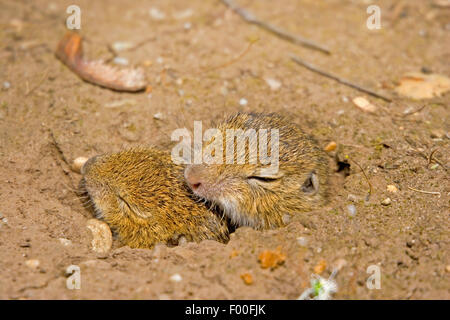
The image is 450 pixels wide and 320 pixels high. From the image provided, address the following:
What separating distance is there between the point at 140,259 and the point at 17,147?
5.92ft

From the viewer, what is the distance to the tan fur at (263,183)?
3523 millimetres

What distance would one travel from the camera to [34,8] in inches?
236

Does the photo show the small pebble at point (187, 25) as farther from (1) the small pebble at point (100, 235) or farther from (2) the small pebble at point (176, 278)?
(2) the small pebble at point (176, 278)

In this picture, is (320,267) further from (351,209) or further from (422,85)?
(422,85)

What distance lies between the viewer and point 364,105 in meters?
4.65

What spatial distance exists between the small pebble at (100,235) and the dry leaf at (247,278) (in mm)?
1286

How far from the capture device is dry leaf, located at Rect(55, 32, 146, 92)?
4.80 metres

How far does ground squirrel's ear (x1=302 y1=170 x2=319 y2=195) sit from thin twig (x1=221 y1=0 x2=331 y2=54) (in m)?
2.23

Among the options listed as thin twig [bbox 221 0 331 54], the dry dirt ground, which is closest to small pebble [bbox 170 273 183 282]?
the dry dirt ground

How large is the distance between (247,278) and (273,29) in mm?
3648

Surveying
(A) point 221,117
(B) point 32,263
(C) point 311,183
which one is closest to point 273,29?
(A) point 221,117

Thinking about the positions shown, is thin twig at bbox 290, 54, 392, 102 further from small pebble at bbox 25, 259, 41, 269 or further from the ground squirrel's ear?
small pebble at bbox 25, 259, 41, 269
